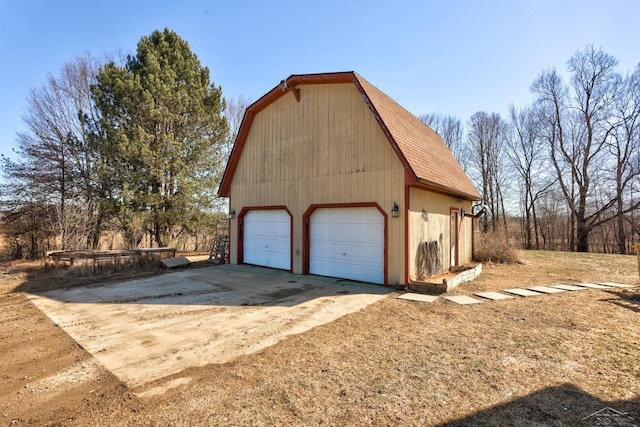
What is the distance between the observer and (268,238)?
10906 millimetres

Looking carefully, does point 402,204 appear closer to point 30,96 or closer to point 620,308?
point 620,308

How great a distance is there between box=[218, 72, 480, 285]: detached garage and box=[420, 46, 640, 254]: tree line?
10372 millimetres

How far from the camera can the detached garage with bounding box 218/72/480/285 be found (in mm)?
7730

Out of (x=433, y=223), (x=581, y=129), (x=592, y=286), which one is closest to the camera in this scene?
(x=592, y=286)

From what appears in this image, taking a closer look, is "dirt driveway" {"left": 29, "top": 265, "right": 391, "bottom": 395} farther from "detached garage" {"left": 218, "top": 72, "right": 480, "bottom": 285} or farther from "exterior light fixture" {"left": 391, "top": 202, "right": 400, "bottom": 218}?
"exterior light fixture" {"left": 391, "top": 202, "right": 400, "bottom": 218}

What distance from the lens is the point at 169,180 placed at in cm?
1512

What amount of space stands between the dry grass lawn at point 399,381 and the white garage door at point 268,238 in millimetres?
5444

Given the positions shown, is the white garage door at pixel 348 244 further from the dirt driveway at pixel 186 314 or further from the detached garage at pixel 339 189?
the dirt driveway at pixel 186 314

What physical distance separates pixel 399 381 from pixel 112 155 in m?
15.4

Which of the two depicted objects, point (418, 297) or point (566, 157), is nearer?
point (418, 297)

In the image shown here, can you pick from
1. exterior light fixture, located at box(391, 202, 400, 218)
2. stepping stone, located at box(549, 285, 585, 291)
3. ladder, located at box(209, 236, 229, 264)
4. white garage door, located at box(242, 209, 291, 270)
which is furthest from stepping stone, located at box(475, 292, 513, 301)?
ladder, located at box(209, 236, 229, 264)

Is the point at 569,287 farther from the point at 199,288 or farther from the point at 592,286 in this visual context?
the point at 199,288

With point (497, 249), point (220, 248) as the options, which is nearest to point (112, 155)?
point (220, 248)

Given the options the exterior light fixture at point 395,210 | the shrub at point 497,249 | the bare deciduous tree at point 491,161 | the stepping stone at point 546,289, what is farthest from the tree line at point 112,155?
the bare deciduous tree at point 491,161
